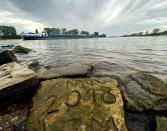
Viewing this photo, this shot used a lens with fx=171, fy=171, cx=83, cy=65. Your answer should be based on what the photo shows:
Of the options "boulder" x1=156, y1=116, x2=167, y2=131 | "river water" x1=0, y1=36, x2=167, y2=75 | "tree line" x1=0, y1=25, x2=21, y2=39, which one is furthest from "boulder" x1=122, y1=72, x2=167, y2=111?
"tree line" x1=0, y1=25, x2=21, y2=39

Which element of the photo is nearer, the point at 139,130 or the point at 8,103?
the point at 139,130

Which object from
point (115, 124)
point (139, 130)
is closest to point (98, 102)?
point (115, 124)

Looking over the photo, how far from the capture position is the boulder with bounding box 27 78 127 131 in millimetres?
2719

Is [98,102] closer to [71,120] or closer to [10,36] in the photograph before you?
[71,120]

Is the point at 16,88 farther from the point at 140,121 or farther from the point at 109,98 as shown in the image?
the point at 140,121

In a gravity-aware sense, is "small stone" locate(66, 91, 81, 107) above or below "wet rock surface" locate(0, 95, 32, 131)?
above

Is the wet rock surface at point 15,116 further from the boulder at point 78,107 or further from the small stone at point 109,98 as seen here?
the small stone at point 109,98

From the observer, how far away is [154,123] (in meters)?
3.16

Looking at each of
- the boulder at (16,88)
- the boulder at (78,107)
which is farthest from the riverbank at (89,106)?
the boulder at (16,88)

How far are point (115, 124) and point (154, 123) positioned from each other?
3.13ft

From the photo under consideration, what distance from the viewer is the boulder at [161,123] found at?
2.91 m

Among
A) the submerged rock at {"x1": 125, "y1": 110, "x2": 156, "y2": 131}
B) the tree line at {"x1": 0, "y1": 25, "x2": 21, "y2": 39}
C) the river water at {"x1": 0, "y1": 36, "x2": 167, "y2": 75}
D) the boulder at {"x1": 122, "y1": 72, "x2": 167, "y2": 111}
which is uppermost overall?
the boulder at {"x1": 122, "y1": 72, "x2": 167, "y2": 111}

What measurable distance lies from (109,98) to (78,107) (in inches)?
24.9

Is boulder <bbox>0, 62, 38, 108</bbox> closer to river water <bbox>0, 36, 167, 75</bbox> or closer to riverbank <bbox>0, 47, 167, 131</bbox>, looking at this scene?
riverbank <bbox>0, 47, 167, 131</bbox>
